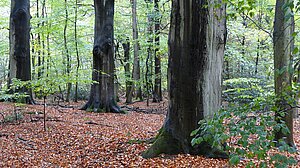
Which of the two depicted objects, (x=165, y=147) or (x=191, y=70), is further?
(x=165, y=147)

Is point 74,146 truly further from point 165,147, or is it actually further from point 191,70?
point 191,70

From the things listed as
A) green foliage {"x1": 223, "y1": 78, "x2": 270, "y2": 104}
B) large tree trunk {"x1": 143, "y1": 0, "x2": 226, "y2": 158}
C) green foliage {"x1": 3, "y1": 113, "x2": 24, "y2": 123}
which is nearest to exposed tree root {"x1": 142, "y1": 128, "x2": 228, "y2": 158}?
large tree trunk {"x1": 143, "y1": 0, "x2": 226, "y2": 158}

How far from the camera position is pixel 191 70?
4859mm

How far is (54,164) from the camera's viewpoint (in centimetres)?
521

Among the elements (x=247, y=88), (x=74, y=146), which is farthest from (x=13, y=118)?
(x=247, y=88)

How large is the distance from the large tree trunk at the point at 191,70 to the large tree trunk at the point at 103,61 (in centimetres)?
721

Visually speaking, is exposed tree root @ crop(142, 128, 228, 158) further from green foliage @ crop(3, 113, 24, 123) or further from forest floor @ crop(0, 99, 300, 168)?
green foliage @ crop(3, 113, 24, 123)

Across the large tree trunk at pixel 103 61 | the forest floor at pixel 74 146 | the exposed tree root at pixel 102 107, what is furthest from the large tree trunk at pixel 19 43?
the forest floor at pixel 74 146

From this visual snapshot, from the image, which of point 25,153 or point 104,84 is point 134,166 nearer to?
point 25,153

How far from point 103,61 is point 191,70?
7.73m

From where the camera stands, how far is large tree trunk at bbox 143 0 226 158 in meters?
4.83

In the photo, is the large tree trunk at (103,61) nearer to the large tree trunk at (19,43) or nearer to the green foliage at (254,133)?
the large tree trunk at (19,43)

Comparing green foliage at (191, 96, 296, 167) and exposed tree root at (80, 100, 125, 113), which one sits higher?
green foliage at (191, 96, 296, 167)

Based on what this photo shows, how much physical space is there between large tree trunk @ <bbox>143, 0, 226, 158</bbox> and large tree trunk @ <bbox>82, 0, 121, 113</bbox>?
23.6ft
